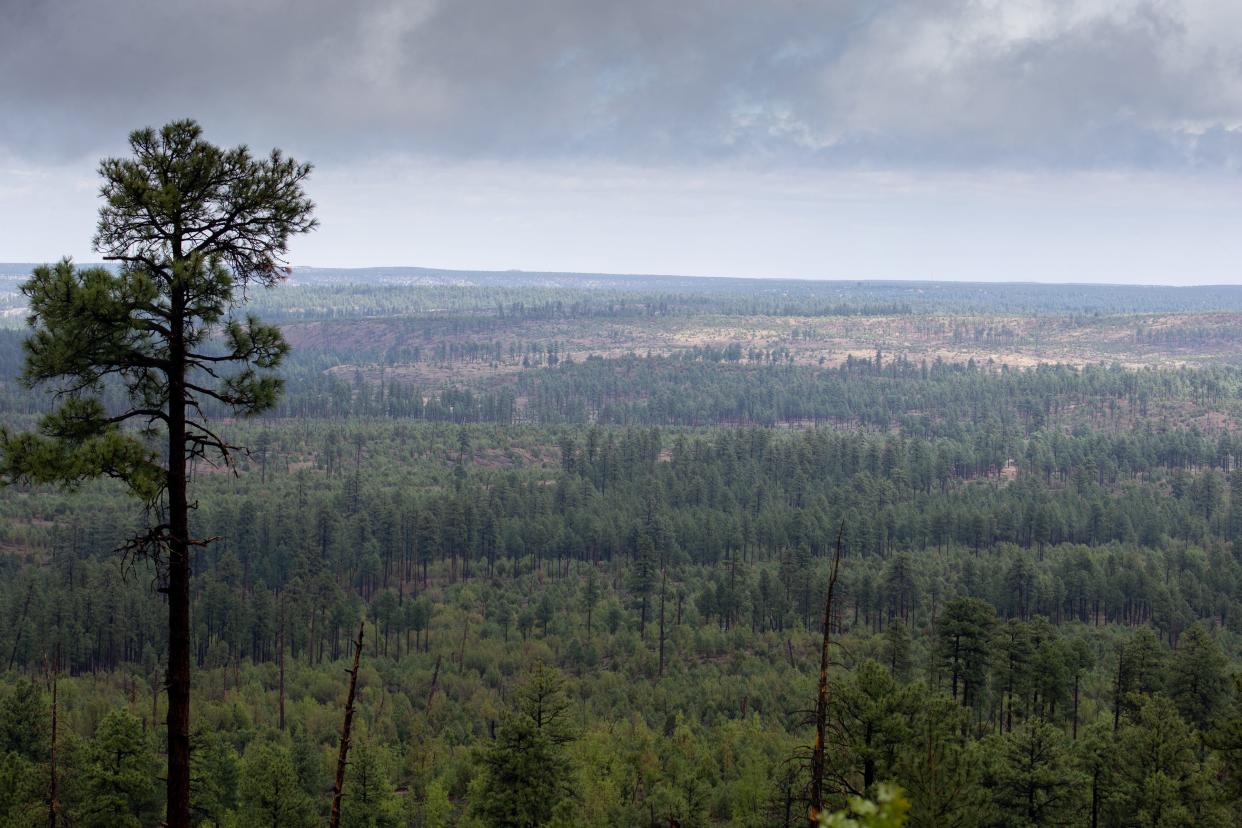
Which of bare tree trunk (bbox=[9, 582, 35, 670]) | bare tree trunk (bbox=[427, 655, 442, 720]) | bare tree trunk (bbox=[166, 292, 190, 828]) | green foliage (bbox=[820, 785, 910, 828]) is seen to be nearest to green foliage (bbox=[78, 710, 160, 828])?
bare tree trunk (bbox=[166, 292, 190, 828])

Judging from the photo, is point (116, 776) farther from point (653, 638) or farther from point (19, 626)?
point (653, 638)

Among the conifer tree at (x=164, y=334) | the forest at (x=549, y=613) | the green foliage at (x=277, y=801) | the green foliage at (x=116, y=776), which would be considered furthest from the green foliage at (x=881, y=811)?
the green foliage at (x=277, y=801)

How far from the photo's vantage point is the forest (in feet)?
55.1

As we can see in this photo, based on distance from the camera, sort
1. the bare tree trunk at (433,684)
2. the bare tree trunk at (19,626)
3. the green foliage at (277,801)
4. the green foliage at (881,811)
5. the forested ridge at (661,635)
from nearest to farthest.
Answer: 1. the green foliage at (881,811)
2. the forested ridge at (661,635)
3. the green foliage at (277,801)
4. the bare tree trunk at (433,684)
5. the bare tree trunk at (19,626)

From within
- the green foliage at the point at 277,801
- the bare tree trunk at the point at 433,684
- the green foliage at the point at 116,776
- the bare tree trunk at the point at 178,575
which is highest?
the bare tree trunk at the point at 178,575

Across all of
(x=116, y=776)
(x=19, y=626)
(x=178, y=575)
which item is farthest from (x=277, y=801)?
(x=19, y=626)

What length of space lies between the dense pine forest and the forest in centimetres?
35

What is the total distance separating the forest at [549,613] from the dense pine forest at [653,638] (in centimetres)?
35

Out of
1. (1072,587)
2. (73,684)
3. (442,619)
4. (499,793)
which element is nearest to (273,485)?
(442,619)

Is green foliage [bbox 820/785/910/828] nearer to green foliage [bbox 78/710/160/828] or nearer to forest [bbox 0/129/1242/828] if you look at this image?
forest [bbox 0/129/1242/828]

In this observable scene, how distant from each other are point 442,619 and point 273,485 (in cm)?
7320

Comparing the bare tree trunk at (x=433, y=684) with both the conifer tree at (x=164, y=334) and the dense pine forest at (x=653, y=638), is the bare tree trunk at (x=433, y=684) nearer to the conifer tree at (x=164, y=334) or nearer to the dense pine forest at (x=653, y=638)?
the dense pine forest at (x=653, y=638)

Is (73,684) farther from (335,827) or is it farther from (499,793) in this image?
(335,827)

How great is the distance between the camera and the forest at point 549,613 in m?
16.8
